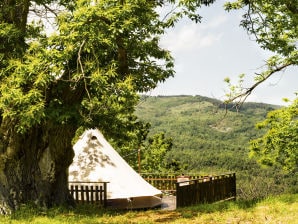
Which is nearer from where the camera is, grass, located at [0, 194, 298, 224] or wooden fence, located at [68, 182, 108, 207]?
grass, located at [0, 194, 298, 224]

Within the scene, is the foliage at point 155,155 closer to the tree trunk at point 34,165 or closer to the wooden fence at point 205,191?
the wooden fence at point 205,191

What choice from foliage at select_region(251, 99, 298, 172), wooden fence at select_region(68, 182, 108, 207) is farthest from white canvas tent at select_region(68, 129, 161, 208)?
foliage at select_region(251, 99, 298, 172)

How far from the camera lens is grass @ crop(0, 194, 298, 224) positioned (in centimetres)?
1171

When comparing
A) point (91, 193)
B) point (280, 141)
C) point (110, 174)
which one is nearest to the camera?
point (91, 193)

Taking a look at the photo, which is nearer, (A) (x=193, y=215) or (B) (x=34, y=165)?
(A) (x=193, y=215)

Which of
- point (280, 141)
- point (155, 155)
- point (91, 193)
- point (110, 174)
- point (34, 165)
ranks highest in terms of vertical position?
point (280, 141)

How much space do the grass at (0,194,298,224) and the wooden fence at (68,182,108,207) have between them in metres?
2.06

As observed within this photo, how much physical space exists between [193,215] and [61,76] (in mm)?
5958

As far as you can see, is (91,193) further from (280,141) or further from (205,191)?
(280,141)

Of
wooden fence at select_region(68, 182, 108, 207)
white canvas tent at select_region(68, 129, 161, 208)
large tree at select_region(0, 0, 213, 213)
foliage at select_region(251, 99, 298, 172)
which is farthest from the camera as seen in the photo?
foliage at select_region(251, 99, 298, 172)

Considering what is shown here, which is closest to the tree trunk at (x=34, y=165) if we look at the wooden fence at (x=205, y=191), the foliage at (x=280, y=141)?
the wooden fence at (x=205, y=191)

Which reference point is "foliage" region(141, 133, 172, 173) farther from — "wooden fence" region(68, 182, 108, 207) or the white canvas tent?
"wooden fence" region(68, 182, 108, 207)

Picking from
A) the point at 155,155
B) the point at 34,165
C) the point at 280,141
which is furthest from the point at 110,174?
the point at 155,155

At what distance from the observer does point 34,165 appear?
1526 centimetres
